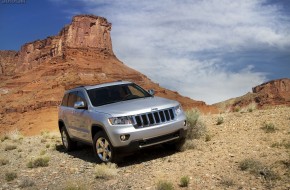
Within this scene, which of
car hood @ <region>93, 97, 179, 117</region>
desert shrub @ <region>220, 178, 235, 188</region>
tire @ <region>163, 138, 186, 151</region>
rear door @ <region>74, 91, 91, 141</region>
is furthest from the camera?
rear door @ <region>74, 91, 91, 141</region>

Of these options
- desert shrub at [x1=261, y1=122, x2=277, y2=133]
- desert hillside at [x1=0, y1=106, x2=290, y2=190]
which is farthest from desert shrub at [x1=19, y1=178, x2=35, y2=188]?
desert shrub at [x1=261, y1=122, x2=277, y2=133]

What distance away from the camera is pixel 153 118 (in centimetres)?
839

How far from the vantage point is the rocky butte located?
63.5 m

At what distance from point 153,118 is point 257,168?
8.40 ft

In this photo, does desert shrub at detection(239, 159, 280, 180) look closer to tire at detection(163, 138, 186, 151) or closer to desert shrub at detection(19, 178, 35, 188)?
tire at detection(163, 138, 186, 151)

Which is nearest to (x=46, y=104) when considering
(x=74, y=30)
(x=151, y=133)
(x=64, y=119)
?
(x=74, y=30)

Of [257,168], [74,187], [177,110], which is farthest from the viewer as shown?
[177,110]

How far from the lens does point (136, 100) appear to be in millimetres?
9344

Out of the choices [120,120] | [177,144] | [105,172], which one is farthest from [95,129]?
[177,144]

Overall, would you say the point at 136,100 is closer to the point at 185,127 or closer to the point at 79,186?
the point at 185,127

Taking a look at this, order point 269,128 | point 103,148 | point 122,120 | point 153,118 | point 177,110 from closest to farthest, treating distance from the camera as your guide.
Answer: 1. point 122,120
2. point 153,118
3. point 103,148
4. point 177,110
5. point 269,128

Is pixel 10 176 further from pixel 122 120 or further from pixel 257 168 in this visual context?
pixel 257 168

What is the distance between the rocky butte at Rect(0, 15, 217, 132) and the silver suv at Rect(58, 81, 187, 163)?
4819 cm

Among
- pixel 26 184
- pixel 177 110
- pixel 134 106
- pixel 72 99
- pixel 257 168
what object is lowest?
pixel 26 184
